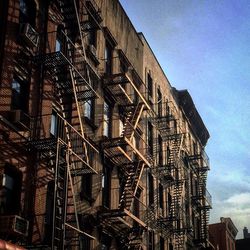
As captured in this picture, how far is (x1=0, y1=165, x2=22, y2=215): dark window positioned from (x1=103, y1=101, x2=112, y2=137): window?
31.2 feet

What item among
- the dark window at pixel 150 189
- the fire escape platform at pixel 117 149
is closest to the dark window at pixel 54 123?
the fire escape platform at pixel 117 149

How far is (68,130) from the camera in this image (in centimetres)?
2205

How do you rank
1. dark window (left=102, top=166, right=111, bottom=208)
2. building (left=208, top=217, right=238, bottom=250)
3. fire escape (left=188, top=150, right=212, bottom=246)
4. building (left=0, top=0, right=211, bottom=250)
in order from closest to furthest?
building (left=0, top=0, right=211, bottom=250), dark window (left=102, top=166, right=111, bottom=208), fire escape (left=188, top=150, right=212, bottom=246), building (left=208, top=217, right=238, bottom=250)

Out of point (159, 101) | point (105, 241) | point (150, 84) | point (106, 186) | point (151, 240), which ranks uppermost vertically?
point (150, 84)

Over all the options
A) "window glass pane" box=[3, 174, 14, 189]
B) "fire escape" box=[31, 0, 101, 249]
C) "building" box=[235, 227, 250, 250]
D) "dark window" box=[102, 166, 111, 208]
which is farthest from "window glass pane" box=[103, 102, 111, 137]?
"building" box=[235, 227, 250, 250]

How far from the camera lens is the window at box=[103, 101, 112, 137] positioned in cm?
2744

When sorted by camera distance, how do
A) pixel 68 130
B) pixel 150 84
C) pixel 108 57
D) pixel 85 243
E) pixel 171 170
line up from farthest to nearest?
pixel 171 170 < pixel 150 84 < pixel 108 57 < pixel 85 243 < pixel 68 130

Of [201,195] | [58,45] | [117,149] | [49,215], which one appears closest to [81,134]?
[49,215]

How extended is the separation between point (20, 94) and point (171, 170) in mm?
20581

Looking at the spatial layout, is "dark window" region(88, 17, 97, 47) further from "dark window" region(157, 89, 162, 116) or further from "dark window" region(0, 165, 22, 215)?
"dark window" region(157, 89, 162, 116)

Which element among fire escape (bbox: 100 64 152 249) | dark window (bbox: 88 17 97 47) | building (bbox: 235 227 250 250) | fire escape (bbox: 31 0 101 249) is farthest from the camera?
building (bbox: 235 227 250 250)

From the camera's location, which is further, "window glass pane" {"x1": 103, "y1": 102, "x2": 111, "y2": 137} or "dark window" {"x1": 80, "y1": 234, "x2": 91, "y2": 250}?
"window glass pane" {"x1": 103, "y1": 102, "x2": 111, "y2": 137}

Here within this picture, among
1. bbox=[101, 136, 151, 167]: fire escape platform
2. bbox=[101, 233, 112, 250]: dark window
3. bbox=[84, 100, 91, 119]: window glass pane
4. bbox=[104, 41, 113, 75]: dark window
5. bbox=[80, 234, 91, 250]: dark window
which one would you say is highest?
bbox=[104, 41, 113, 75]: dark window

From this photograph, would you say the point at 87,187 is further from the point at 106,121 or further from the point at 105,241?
the point at 106,121
